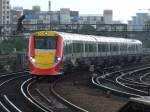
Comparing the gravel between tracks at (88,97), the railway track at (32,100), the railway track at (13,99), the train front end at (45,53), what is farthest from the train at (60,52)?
the railway track at (13,99)

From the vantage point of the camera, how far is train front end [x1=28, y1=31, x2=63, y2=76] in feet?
90.7

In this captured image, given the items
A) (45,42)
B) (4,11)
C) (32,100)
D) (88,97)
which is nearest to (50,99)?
(32,100)

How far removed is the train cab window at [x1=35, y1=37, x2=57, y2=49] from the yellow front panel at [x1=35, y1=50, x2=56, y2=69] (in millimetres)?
405

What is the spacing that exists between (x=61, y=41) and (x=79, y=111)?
13.0 meters

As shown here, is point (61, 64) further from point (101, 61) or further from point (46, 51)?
point (101, 61)

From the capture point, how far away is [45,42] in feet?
94.2

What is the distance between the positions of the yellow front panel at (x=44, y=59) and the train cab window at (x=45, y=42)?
0.40m

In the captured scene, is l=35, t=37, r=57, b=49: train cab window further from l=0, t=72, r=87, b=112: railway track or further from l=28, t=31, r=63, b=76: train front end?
l=0, t=72, r=87, b=112: railway track

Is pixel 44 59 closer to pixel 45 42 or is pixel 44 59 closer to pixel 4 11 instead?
pixel 45 42

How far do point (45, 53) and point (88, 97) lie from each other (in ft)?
24.3

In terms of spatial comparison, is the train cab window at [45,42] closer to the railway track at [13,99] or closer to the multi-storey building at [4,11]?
the railway track at [13,99]

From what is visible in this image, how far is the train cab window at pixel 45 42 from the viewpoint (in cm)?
2850

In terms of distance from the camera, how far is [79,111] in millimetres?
15844

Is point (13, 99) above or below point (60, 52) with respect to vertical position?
below
